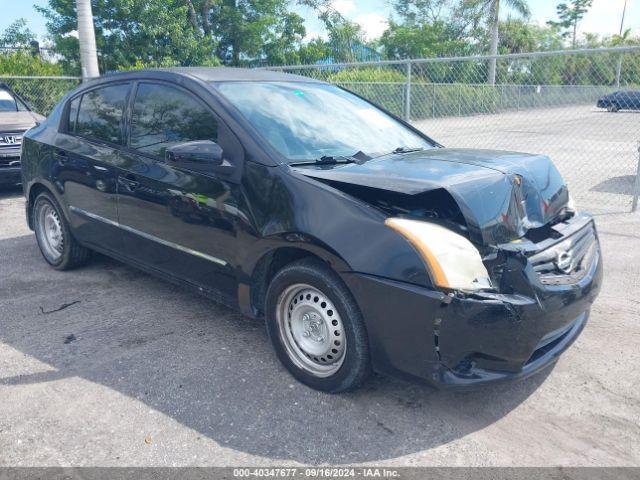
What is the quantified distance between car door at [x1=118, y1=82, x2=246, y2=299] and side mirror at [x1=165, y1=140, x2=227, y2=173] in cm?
7

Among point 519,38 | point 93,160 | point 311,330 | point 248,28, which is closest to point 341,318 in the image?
point 311,330

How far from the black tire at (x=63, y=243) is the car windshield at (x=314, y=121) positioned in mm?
2240

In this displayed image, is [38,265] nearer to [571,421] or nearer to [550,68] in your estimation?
[571,421]

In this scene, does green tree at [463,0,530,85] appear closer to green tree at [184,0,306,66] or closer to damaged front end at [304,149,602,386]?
green tree at [184,0,306,66]

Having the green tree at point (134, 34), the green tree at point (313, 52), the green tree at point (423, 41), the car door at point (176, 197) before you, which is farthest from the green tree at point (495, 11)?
the car door at point (176, 197)

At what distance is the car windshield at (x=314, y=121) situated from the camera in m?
3.46

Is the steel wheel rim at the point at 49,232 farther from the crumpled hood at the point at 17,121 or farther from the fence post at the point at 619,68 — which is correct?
the fence post at the point at 619,68

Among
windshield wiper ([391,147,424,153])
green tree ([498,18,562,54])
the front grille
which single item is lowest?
the front grille

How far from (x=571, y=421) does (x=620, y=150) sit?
12691mm

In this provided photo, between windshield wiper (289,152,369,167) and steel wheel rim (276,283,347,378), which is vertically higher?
windshield wiper (289,152,369,167)

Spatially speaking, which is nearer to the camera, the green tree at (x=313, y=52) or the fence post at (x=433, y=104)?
the fence post at (x=433, y=104)

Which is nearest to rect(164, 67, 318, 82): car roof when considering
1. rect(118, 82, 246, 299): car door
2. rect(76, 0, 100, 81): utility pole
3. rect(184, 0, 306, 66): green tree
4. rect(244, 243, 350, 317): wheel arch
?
rect(118, 82, 246, 299): car door

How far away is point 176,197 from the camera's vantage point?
3660 mm

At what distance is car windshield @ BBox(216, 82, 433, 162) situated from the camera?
3.46 metres
